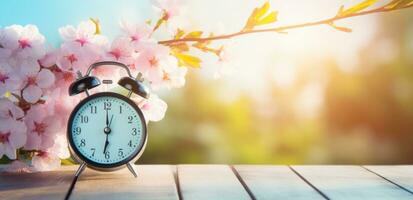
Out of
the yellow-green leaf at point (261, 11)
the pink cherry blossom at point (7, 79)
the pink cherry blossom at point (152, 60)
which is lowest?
the pink cherry blossom at point (7, 79)

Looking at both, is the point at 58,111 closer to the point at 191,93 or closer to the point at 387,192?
the point at 387,192

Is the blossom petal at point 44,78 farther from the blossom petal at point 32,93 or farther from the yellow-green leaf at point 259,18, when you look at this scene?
the yellow-green leaf at point 259,18

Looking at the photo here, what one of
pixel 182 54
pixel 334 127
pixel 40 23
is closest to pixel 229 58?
pixel 182 54

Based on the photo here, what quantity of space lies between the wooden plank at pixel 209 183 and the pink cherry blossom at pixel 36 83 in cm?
37

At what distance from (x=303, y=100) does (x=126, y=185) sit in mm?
1816

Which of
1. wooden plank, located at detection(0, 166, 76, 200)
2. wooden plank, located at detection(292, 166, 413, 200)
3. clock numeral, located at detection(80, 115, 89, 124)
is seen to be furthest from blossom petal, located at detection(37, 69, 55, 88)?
wooden plank, located at detection(292, 166, 413, 200)

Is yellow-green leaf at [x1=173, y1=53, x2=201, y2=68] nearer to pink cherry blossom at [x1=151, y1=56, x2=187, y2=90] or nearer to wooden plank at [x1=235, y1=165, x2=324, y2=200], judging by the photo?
pink cherry blossom at [x1=151, y1=56, x2=187, y2=90]

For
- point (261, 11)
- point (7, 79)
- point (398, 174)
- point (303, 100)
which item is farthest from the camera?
point (303, 100)

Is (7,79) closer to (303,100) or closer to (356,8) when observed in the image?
(356,8)

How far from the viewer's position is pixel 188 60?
6.36 feet

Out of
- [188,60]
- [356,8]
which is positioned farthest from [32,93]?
[356,8]

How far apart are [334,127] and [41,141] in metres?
1.97

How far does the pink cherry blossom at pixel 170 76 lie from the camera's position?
1864mm

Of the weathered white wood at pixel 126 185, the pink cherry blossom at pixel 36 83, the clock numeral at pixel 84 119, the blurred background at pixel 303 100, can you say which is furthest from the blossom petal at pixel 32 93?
the blurred background at pixel 303 100
